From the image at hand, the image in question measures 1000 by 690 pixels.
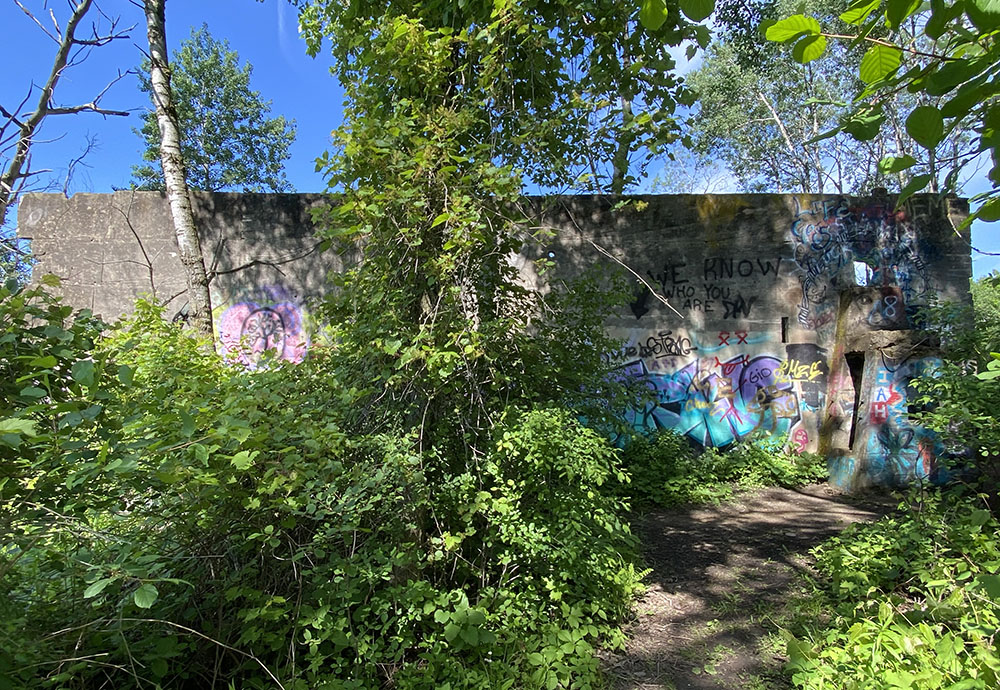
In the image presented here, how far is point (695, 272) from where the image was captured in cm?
714

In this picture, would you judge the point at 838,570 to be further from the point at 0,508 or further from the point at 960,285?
the point at 960,285

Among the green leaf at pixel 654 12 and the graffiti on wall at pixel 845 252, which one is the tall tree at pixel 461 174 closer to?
the green leaf at pixel 654 12

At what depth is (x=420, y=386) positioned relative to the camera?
3.27m

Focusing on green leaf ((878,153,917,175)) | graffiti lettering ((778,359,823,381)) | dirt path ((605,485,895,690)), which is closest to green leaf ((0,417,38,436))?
green leaf ((878,153,917,175))

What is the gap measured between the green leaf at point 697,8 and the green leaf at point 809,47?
277mm

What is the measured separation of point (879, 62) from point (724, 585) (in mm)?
3524

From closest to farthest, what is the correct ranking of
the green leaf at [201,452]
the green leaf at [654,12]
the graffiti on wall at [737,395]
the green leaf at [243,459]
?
the green leaf at [654,12] → the green leaf at [201,452] → the green leaf at [243,459] → the graffiti on wall at [737,395]

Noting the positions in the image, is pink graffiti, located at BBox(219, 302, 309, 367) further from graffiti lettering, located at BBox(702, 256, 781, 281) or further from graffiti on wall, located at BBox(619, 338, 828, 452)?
graffiti lettering, located at BBox(702, 256, 781, 281)

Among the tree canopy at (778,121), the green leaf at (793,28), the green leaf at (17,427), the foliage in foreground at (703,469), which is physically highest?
the tree canopy at (778,121)

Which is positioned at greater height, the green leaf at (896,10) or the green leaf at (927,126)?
the green leaf at (896,10)

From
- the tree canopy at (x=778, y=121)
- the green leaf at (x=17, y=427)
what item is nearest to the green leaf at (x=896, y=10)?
the green leaf at (x=17, y=427)

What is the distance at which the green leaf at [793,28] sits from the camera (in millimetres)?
1385

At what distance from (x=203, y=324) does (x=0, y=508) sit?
3.68 metres

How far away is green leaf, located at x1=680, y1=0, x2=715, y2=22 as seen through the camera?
4.41 feet
